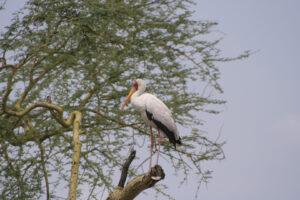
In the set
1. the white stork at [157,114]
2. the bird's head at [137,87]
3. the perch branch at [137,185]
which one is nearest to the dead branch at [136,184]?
the perch branch at [137,185]

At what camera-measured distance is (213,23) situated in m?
13.5

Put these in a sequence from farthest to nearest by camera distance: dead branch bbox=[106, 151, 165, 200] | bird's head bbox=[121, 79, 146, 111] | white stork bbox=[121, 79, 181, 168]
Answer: bird's head bbox=[121, 79, 146, 111] → white stork bbox=[121, 79, 181, 168] → dead branch bbox=[106, 151, 165, 200]

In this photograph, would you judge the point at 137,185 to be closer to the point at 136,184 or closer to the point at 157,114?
the point at 136,184

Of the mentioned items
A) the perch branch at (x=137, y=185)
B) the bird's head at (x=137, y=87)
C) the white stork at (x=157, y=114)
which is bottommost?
the perch branch at (x=137, y=185)

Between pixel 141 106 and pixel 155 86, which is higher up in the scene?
pixel 155 86

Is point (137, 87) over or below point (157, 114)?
over

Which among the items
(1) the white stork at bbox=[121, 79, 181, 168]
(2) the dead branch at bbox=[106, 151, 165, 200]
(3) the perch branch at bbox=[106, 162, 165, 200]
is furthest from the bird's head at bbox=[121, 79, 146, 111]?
(3) the perch branch at bbox=[106, 162, 165, 200]

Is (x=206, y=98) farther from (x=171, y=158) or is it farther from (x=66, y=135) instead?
(x=66, y=135)

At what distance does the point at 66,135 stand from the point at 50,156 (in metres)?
0.78

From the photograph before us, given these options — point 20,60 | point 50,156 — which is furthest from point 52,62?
point 50,156

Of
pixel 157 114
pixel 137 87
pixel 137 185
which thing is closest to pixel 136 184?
pixel 137 185

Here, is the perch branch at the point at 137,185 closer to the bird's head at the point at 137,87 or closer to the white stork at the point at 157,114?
the white stork at the point at 157,114

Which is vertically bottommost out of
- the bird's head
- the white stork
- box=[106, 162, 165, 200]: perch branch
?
box=[106, 162, 165, 200]: perch branch

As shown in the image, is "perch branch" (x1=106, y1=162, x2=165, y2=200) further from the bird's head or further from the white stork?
the bird's head
